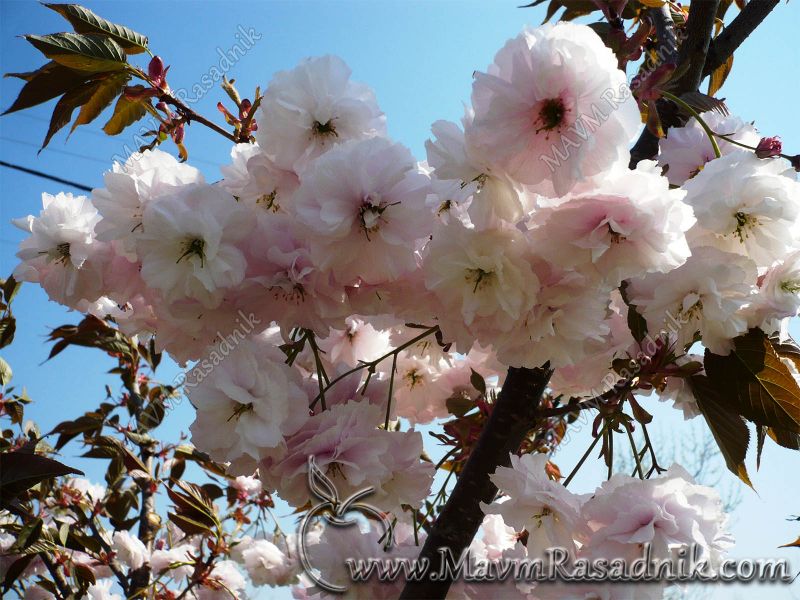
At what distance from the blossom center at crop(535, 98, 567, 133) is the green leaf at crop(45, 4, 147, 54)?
25.9 inches

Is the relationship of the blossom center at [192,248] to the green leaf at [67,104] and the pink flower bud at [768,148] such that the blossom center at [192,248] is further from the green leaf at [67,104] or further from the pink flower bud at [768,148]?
the pink flower bud at [768,148]

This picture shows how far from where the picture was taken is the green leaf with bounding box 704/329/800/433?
77 cm

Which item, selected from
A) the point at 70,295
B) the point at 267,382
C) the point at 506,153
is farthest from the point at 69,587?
the point at 506,153

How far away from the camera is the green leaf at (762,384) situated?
2.54 ft

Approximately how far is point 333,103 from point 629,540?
1.90ft

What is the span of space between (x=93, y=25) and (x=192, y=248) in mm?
486

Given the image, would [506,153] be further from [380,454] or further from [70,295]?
[70,295]

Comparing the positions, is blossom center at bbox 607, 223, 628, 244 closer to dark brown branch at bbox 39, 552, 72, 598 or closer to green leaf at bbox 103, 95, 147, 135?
green leaf at bbox 103, 95, 147, 135

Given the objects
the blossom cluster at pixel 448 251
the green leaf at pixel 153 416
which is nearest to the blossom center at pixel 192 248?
the blossom cluster at pixel 448 251

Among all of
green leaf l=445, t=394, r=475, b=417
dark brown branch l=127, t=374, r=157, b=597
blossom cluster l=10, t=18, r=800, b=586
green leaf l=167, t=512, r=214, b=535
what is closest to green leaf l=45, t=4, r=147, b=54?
blossom cluster l=10, t=18, r=800, b=586

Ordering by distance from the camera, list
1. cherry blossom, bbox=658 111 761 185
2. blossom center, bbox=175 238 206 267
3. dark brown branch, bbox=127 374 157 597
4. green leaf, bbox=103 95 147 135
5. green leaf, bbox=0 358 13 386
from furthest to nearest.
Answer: dark brown branch, bbox=127 374 157 597 < green leaf, bbox=0 358 13 386 < green leaf, bbox=103 95 147 135 < cherry blossom, bbox=658 111 761 185 < blossom center, bbox=175 238 206 267

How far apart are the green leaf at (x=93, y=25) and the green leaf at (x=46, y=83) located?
73mm

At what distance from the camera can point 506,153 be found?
0.61 m

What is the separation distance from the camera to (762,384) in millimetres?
777
